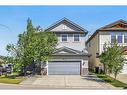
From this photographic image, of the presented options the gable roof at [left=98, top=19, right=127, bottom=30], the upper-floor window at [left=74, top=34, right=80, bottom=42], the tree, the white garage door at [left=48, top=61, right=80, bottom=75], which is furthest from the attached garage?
the tree

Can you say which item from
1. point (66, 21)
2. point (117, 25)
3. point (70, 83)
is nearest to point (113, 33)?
point (117, 25)

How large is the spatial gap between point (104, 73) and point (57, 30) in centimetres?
855

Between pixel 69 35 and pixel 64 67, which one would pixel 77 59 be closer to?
pixel 64 67

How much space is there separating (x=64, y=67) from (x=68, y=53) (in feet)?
6.25

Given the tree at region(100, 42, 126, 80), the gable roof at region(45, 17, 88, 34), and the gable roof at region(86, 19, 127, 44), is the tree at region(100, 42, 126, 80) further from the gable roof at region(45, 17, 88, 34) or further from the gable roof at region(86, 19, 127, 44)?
the gable roof at region(86, 19, 127, 44)

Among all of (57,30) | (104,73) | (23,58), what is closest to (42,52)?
(23,58)

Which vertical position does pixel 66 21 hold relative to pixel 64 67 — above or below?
above

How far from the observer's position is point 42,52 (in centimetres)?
3959

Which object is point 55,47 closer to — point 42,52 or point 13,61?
point 42,52

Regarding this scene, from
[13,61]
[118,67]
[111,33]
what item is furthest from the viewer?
[111,33]

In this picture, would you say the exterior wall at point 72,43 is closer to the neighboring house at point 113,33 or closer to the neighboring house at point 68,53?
the neighboring house at point 68,53

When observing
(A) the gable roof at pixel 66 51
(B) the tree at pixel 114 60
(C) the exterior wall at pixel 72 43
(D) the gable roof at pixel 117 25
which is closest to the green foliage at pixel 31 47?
(A) the gable roof at pixel 66 51

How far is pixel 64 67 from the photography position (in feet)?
143

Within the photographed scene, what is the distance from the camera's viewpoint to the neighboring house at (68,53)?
43.2 m
